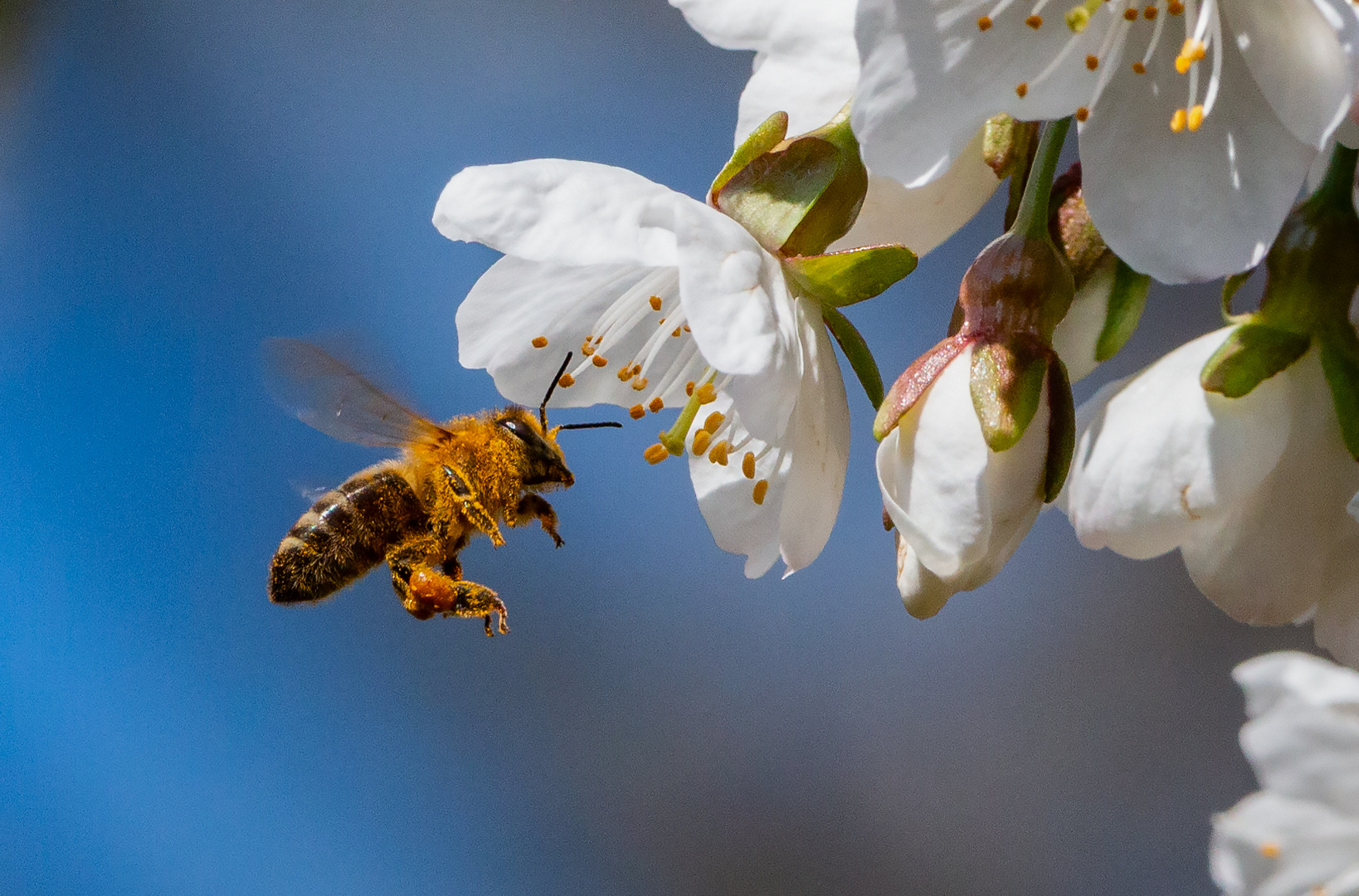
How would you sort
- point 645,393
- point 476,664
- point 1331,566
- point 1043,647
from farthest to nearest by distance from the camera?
point 476,664
point 1043,647
point 645,393
point 1331,566

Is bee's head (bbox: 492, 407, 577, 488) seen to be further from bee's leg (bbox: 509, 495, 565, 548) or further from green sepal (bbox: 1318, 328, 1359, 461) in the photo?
green sepal (bbox: 1318, 328, 1359, 461)

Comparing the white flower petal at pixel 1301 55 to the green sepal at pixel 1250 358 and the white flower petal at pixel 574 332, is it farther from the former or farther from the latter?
the white flower petal at pixel 574 332

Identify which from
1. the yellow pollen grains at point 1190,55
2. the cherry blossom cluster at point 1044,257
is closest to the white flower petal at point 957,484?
the cherry blossom cluster at point 1044,257

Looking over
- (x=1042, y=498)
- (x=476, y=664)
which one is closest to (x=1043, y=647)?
(x=476, y=664)

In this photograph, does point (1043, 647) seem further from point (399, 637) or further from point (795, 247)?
point (795, 247)

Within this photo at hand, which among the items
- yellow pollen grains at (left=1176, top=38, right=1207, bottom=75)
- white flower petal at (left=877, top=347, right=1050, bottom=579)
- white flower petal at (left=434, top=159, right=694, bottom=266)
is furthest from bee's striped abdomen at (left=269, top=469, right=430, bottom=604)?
yellow pollen grains at (left=1176, top=38, right=1207, bottom=75)

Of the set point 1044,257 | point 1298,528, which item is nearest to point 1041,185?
point 1044,257

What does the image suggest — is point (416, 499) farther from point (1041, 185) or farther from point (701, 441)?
point (1041, 185)

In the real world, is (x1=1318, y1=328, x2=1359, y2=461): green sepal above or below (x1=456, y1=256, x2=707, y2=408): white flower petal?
below
